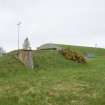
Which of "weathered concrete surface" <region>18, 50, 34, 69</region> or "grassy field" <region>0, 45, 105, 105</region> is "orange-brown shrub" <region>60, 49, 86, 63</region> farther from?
"grassy field" <region>0, 45, 105, 105</region>

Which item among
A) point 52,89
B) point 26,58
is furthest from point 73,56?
point 52,89

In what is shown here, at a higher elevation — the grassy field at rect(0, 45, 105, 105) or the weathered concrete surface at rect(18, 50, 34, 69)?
the weathered concrete surface at rect(18, 50, 34, 69)

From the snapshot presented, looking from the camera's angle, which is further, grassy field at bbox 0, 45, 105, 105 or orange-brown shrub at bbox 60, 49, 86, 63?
orange-brown shrub at bbox 60, 49, 86, 63

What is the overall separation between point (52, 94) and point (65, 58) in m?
17.8

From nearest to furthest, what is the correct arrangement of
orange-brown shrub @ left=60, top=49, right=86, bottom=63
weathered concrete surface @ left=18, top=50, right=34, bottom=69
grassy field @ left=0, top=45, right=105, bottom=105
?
grassy field @ left=0, top=45, right=105, bottom=105 → weathered concrete surface @ left=18, top=50, right=34, bottom=69 → orange-brown shrub @ left=60, top=49, right=86, bottom=63

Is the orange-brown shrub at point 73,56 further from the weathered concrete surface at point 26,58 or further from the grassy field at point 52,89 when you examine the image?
the grassy field at point 52,89

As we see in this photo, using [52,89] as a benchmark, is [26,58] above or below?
above

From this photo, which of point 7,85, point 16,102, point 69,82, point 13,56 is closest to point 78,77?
point 69,82

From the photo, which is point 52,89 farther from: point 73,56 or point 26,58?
point 73,56

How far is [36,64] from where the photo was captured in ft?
102

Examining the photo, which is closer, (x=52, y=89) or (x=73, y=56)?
(x=52, y=89)

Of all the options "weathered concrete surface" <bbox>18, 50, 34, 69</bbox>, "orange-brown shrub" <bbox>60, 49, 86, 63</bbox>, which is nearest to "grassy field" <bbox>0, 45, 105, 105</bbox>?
"weathered concrete surface" <bbox>18, 50, 34, 69</bbox>

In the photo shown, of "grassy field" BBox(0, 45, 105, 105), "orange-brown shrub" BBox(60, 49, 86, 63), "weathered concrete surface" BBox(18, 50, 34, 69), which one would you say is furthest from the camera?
"orange-brown shrub" BBox(60, 49, 86, 63)

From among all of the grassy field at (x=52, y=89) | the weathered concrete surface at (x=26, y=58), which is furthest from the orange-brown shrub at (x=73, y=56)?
the grassy field at (x=52, y=89)
